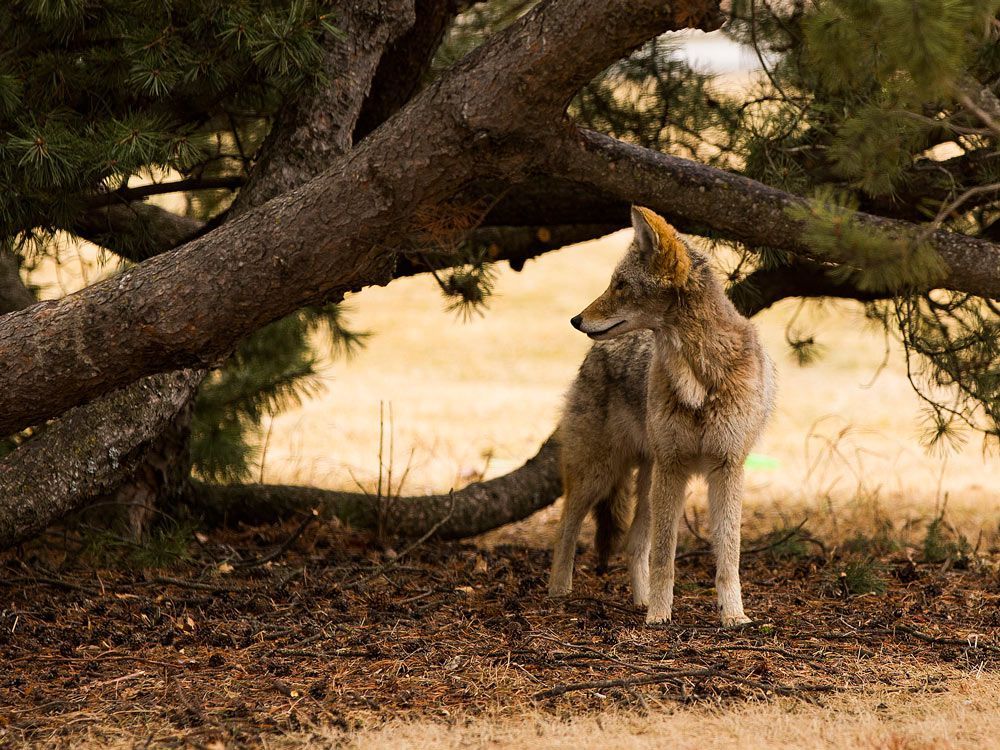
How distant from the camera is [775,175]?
20.8ft

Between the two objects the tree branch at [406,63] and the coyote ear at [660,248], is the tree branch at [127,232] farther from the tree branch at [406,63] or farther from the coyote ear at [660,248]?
the coyote ear at [660,248]

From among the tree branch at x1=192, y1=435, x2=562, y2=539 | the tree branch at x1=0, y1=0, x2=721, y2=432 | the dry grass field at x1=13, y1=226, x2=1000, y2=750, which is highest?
the tree branch at x1=0, y1=0, x2=721, y2=432

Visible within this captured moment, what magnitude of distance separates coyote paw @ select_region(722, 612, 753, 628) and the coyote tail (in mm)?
1203

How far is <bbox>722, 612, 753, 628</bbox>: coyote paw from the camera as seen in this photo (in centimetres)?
524

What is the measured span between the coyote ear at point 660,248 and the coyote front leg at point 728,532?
3.03ft

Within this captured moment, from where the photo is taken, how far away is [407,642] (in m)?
5.00

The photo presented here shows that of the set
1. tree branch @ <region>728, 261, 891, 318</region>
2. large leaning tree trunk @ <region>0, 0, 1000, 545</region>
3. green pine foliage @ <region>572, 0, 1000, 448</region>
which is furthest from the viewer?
tree branch @ <region>728, 261, 891, 318</region>

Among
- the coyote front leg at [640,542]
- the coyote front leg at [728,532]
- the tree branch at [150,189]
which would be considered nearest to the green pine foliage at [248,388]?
the tree branch at [150,189]

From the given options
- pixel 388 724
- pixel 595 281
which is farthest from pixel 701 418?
Answer: pixel 595 281

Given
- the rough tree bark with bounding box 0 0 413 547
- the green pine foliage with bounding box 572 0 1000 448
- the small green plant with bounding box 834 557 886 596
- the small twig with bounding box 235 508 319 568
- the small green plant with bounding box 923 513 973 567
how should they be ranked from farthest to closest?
the small green plant with bounding box 923 513 973 567
the small twig with bounding box 235 508 319 568
the small green plant with bounding box 834 557 886 596
the rough tree bark with bounding box 0 0 413 547
the green pine foliage with bounding box 572 0 1000 448

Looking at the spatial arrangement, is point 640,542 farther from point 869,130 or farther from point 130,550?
point 130,550

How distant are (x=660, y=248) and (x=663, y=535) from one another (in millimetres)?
1391

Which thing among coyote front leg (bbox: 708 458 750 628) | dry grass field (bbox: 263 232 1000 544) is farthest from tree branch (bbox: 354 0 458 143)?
coyote front leg (bbox: 708 458 750 628)

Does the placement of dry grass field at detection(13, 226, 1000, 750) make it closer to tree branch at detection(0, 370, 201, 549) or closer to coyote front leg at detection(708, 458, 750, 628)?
coyote front leg at detection(708, 458, 750, 628)
